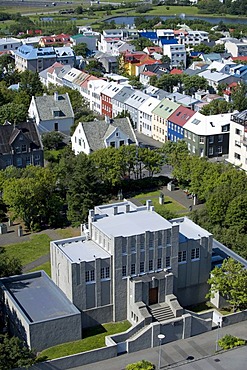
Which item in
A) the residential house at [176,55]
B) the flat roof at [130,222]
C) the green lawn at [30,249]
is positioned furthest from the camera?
the residential house at [176,55]

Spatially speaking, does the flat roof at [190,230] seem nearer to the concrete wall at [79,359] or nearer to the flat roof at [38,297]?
the flat roof at [38,297]

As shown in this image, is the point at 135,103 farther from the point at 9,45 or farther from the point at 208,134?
the point at 9,45

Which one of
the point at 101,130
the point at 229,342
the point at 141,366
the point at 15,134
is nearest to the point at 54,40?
the point at 101,130

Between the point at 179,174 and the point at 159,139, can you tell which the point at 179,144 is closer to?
the point at 179,174

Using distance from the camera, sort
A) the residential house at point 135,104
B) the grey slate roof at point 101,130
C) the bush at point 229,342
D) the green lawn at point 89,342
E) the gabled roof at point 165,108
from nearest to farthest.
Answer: the green lawn at point 89,342
the bush at point 229,342
the grey slate roof at point 101,130
the gabled roof at point 165,108
the residential house at point 135,104

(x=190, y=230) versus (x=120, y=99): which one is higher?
(x=190, y=230)

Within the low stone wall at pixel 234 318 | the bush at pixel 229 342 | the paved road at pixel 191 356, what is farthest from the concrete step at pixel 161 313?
the bush at pixel 229 342
